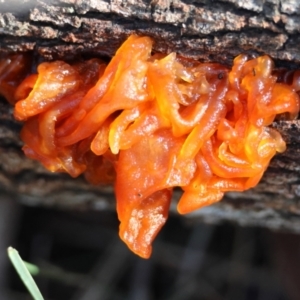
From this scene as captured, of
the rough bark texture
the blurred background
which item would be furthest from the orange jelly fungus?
the blurred background

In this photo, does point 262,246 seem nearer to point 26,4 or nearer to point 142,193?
point 142,193

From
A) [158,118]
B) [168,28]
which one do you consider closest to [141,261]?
[158,118]

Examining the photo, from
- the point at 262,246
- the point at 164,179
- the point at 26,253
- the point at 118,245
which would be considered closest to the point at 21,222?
the point at 26,253

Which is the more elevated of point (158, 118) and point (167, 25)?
point (167, 25)

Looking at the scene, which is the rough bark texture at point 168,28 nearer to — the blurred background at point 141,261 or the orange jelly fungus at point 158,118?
the orange jelly fungus at point 158,118

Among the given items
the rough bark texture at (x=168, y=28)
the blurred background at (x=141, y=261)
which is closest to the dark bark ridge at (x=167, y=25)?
the rough bark texture at (x=168, y=28)

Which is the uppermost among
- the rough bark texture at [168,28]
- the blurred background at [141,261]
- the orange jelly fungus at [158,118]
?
the rough bark texture at [168,28]

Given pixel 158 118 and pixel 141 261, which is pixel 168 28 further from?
pixel 141 261
